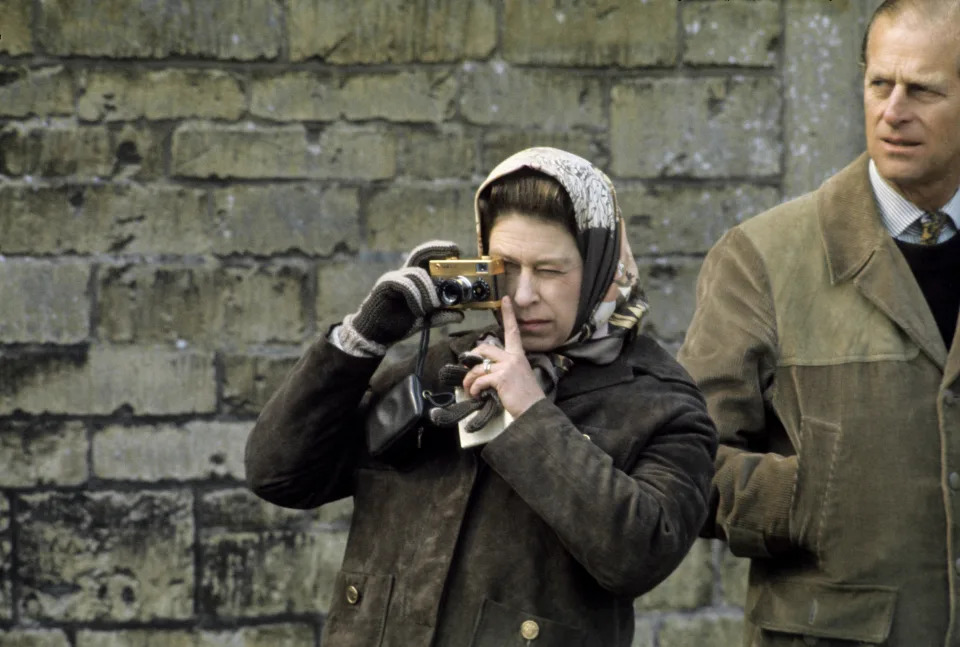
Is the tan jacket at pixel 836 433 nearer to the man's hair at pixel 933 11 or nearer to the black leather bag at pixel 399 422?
the man's hair at pixel 933 11

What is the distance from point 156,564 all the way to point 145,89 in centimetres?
143

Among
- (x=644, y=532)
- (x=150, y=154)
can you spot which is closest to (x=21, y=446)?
(x=150, y=154)

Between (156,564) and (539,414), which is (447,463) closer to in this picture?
(539,414)

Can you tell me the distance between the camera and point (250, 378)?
510 centimetres

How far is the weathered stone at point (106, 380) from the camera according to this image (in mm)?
5059

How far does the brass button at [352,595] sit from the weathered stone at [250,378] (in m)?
2.45

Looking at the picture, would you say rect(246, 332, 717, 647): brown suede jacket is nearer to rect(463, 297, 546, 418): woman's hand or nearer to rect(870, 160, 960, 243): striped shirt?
rect(463, 297, 546, 418): woman's hand

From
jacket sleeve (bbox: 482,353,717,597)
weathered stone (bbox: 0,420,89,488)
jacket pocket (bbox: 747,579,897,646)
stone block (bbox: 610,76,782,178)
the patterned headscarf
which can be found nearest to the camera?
jacket sleeve (bbox: 482,353,717,597)

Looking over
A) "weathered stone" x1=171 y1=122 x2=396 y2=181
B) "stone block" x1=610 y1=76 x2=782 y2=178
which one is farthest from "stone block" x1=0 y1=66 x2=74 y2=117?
"stone block" x1=610 y1=76 x2=782 y2=178

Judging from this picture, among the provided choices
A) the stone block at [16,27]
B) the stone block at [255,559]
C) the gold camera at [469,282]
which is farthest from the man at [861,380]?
the stone block at [16,27]

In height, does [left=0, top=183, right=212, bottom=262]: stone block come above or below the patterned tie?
below

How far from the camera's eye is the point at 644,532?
247cm

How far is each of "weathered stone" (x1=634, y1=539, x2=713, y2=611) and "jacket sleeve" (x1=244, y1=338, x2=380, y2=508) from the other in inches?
102

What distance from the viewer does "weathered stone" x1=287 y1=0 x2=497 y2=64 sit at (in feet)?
16.7
